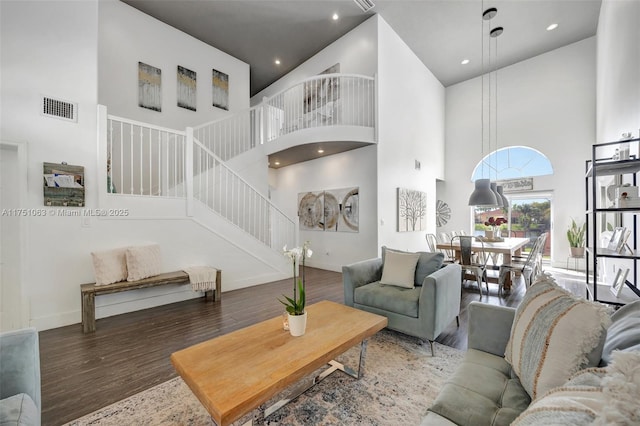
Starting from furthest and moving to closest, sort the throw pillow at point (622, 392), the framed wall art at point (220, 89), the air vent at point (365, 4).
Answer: the framed wall art at point (220, 89) → the air vent at point (365, 4) → the throw pillow at point (622, 392)

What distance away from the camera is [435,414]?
1.09 meters

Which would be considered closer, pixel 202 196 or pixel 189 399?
pixel 189 399

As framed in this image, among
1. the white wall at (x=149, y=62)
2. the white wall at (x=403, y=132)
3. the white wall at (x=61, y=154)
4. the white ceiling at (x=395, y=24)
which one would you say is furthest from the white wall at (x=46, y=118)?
the white wall at (x=403, y=132)

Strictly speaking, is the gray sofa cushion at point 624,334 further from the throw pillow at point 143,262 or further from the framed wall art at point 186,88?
the framed wall art at point 186,88

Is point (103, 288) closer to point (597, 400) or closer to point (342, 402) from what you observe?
point (342, 402)

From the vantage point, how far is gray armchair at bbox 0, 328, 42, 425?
1.19 metres

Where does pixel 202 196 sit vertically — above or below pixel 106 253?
above

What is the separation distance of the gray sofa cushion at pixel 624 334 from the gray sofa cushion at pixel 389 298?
1.49 meters

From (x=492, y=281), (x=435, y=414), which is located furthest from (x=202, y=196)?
(x=492, y=281)

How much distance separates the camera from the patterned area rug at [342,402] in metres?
1.66

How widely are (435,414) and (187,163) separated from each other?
4429mm

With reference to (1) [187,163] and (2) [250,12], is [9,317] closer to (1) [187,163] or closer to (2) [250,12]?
(1) [187,163]

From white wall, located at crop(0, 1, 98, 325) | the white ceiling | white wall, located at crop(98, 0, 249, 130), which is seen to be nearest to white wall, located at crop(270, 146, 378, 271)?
white wall, located at crop(98, 0, 249, 130)

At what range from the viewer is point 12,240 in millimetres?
2941
